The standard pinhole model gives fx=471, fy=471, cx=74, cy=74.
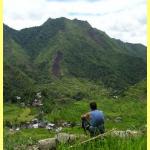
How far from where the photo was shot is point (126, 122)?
656 feet

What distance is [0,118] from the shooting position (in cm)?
520

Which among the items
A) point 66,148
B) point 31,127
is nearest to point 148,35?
point 66,148

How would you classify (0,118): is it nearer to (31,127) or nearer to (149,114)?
(149,114)

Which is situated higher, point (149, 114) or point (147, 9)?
point (147, 9)

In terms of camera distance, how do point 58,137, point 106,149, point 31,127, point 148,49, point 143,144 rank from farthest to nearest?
1. point 31,127
2. point 58,137
3. point 106,149
4. point 143,144
5. point 148,49

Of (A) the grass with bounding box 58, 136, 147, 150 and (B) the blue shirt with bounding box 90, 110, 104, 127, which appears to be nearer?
(A) the grass with bounding box 58, 136, 147, 150

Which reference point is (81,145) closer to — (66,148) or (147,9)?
(66,148)

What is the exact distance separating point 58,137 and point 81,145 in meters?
3.81

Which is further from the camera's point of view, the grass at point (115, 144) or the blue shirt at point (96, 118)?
the blue shirt at point (96, 118)

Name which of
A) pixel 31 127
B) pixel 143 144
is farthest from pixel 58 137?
pixel 31 127

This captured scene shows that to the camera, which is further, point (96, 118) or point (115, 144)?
point (96, 118)

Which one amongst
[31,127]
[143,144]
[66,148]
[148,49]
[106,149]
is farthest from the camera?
[31,127]

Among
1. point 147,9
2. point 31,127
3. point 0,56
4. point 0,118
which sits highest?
point 147,9

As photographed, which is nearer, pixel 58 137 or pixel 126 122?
pixel 58 137
